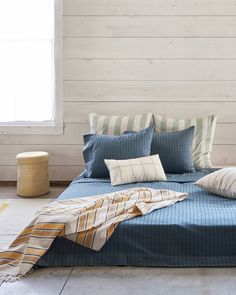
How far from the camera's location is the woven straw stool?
12.6 feet

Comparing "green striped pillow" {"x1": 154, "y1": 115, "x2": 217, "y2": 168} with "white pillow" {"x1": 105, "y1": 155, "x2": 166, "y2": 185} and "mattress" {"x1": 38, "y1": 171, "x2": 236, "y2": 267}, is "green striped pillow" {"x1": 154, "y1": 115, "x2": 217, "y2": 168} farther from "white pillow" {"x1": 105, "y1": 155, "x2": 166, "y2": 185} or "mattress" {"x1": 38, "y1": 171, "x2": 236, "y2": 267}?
"mattress" {"x1": 38, "y1": 171, "x2": 236, "y2": 267}

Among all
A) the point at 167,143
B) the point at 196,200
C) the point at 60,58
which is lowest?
the point at 196,200

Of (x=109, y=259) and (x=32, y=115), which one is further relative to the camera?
(x=32, y=115)

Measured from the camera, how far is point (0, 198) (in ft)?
12.7

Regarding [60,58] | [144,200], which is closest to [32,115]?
[60,58]

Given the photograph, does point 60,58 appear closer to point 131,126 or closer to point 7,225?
point 131,126

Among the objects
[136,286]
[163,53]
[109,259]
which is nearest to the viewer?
[136,286]

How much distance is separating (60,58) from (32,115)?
0.69m

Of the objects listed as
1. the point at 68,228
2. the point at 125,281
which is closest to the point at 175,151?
the point at 68,228

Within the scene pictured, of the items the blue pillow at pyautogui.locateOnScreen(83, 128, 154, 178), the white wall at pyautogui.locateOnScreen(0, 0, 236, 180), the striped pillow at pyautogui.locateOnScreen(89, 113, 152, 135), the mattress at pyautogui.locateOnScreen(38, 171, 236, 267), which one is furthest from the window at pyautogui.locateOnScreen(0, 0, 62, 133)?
the mattress at pyautogui.locateOnScreen(38, 171, 236, 267)

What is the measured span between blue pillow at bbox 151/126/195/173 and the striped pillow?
0.33m

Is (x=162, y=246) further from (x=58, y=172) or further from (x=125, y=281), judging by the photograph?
(x=58, y=172)

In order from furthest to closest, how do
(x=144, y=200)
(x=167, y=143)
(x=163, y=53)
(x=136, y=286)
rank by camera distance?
(x=163, y=53)
(x=167, y=143)
(x=144, y=200)
(x=136, y=286)

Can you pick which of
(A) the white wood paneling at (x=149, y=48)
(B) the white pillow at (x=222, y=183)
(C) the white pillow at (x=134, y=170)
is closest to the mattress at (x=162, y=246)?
(B) the white pillow at (x=222, y=183)
